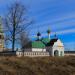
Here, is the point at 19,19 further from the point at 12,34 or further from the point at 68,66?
the point at 68,66

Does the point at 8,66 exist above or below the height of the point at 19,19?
below

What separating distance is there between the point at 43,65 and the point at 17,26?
26787mm

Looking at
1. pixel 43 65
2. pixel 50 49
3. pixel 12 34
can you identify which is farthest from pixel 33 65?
pixel 50 49

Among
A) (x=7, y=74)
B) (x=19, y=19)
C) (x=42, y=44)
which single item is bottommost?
(x=7, y=74)

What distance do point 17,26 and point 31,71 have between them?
29526 mm

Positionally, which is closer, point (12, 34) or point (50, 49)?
point (12, 34)

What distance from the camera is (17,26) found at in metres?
62.4

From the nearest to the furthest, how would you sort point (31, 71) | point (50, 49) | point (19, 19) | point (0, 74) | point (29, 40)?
1. point (0, 74)
2. point (31, 71)
3. point (19, 19)
4. point (50, 49)
5. point (29, 40)

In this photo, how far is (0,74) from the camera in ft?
101

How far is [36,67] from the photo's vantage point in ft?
115

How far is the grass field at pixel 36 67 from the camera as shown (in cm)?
3291

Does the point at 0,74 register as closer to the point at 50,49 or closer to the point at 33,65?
the point at 33,65

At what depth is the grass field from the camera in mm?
32909

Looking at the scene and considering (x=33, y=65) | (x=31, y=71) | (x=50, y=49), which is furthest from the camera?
(x=50, y=49)
